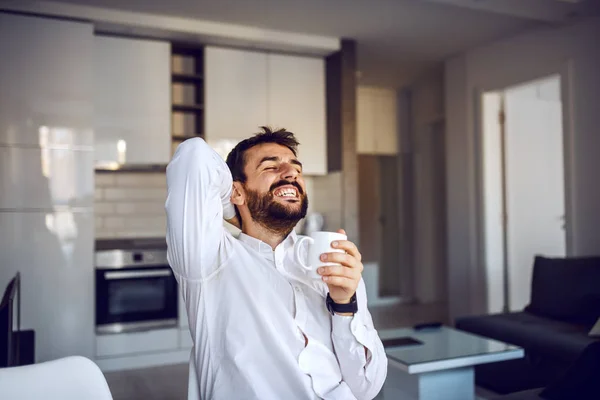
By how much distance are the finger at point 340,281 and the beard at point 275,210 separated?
286 mm

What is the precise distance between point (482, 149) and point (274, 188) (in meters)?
3.93

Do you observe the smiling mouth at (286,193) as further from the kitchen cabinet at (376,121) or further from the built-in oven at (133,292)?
the kitchen cabinet at (376,121)

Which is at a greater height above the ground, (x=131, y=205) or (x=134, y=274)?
(x=131, y=205)

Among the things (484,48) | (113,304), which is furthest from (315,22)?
(113,304)

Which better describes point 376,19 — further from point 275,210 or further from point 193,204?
point 193,204

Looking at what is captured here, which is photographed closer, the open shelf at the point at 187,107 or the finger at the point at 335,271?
the finger at the point at 335,271

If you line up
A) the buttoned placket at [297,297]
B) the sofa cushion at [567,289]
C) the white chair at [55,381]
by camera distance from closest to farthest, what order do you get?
the white chair at [55,381]
the buttoned placket at [297,297]
the sofa cushion at [567,289]

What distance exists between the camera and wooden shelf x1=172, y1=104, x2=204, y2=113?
425cm

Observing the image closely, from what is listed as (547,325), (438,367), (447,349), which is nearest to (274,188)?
(438,367)

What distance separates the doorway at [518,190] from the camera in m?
4.73

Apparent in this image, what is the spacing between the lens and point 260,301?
1.30 meters

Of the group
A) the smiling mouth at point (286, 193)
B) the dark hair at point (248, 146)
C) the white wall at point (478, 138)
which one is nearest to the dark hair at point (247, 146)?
the dark hair at point (248, 146)

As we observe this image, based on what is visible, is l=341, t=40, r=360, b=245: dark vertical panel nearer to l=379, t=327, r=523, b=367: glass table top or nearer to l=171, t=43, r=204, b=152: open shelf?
l=171, t=43, r=204, b=152: open shelf

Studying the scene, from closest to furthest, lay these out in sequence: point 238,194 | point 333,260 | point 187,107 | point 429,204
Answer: point 333,260 < point 238,194 < point 187,107 < point 429,204
